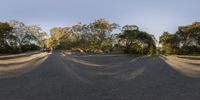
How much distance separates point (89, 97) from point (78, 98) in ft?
0.74

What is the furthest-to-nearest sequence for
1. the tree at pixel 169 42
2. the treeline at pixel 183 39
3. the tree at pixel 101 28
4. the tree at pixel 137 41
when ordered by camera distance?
1. the tree at pixel 101 28
2. the tree at pixel 137 41
3. the treeline at pixel 183 39
4. the tree at pixel 169 42

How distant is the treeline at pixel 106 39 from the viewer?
3014 inches

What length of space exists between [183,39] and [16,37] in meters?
44.6

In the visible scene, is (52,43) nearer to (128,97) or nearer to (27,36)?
(27,36)

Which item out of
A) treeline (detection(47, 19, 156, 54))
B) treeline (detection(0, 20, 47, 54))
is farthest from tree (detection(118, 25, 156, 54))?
treeline (detection(0, 20, 47, 54))

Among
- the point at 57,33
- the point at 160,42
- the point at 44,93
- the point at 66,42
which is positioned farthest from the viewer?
the point at 57,33

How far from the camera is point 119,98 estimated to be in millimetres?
6039

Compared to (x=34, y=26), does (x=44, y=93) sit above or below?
below

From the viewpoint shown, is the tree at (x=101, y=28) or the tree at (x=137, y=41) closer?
the tree at (x=137, y=41)

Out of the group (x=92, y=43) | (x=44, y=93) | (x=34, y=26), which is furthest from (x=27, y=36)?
(x=44, y=93)

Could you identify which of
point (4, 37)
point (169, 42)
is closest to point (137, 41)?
point (169, 42)

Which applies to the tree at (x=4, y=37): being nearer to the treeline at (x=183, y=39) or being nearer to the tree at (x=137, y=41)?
the tree at (x=137, y=41)

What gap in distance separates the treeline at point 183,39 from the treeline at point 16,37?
36030mm

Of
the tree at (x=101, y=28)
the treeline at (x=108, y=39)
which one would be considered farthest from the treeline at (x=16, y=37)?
the tree at (x=101, y=28)
